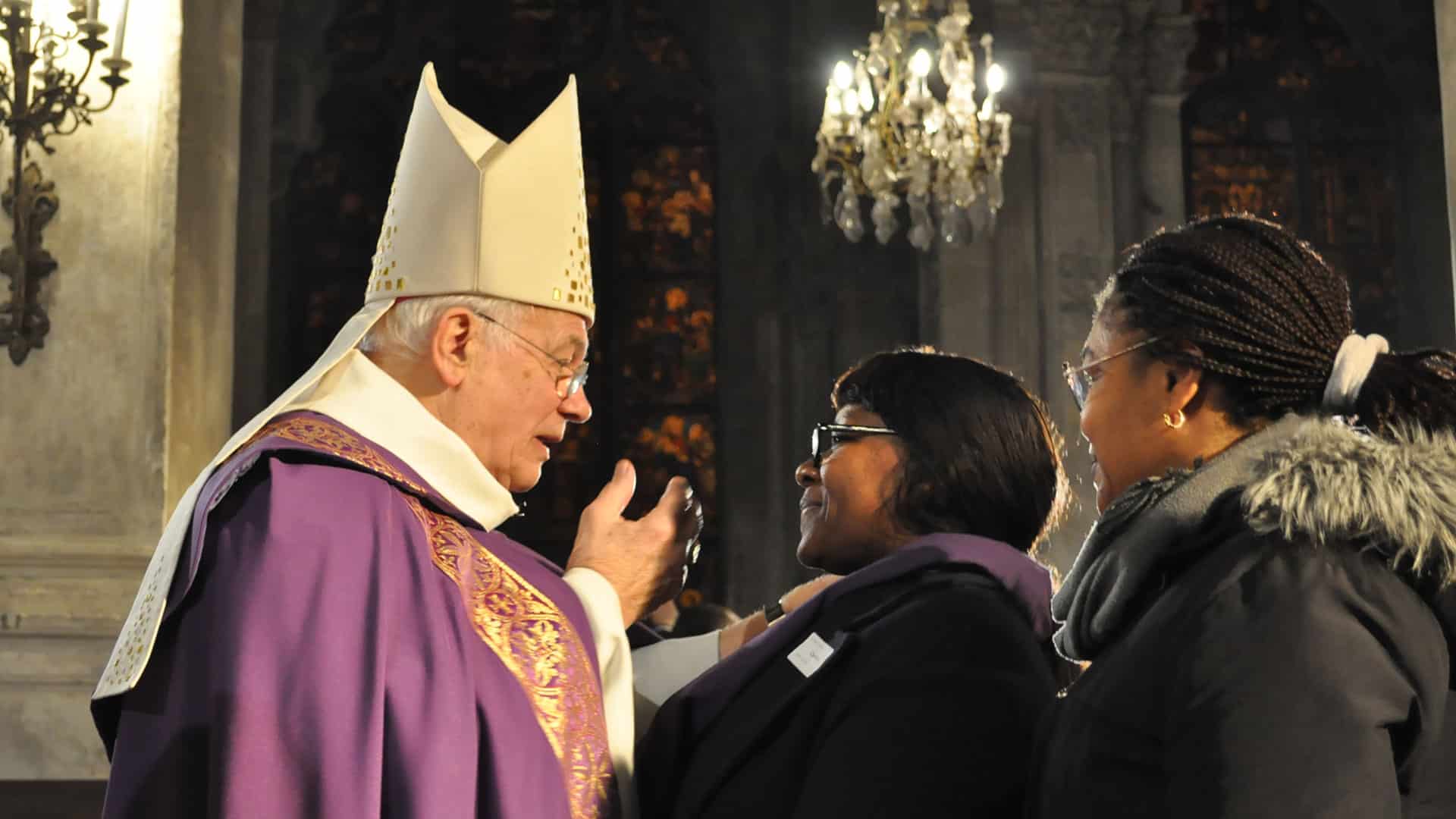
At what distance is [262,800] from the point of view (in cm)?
176

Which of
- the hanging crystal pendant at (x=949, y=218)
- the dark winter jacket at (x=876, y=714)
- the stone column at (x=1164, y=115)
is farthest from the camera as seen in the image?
the stone column at (x=1164, y=115)

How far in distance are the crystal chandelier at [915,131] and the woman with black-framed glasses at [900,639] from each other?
434 cm

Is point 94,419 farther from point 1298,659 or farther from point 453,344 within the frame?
point 1298,659

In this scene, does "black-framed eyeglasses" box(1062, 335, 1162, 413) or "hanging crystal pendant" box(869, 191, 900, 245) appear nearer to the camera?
"black-framed eyeglasses" box(1062, 335, 1162, 413)

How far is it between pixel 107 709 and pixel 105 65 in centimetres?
363

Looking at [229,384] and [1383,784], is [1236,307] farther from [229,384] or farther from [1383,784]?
[229,384]

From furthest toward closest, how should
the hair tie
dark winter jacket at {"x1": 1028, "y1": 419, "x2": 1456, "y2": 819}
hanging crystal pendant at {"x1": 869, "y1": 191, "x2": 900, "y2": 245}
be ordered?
hanging crystal pendant at {"x1": 869, "y1": 191, "x2": 900, "y2": 245}, the hair tie, dark winter jacket at {"x1": 1028, "y1": 419, "x2": 1456, "y2": 819}

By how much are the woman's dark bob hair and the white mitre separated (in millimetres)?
534

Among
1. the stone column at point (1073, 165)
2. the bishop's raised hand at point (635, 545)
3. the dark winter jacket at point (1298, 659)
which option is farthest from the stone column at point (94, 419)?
the stone column at point (1073, 165)

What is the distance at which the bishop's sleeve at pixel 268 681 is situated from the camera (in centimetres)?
177

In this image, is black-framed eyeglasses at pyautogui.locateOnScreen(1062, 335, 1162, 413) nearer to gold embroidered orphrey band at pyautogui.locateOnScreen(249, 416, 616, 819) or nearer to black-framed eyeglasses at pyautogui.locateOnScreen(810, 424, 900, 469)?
black-framed eyeglasses at pyautogui.locateOnScreen(810, 424, 900, 469)

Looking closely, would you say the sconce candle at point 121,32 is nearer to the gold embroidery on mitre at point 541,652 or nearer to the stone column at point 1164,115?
the gold embroidery on mitre at point 541,652

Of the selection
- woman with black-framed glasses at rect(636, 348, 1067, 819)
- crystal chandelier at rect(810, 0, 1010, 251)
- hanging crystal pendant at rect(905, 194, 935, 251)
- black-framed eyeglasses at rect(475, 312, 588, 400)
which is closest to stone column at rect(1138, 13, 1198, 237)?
crystal chandelier at rect(810, 0, 1010, 251)

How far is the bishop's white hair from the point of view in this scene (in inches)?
89.5
